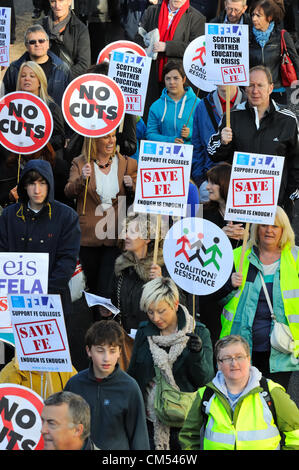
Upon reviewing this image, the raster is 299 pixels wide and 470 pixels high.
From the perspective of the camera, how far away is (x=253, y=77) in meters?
11.1

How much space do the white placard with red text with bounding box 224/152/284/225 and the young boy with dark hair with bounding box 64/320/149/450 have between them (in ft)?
6.09

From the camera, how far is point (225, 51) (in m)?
11.4

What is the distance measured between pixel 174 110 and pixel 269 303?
3.23 m

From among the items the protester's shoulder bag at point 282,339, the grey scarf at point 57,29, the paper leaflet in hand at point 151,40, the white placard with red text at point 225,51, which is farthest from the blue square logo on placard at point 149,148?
the grey scarf at point 57,29

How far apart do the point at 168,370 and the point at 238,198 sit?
5.67 feet

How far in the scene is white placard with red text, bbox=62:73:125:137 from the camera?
11.5m

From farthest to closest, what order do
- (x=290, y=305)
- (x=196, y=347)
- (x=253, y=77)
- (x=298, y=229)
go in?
(x=298, y=229) → (x=253, y=77) → (x=290, y=305) → (x=196, y=347)

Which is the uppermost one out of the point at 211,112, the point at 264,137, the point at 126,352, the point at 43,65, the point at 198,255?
the point at 43,65

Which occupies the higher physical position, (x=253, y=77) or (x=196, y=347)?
(x=253, y=77)

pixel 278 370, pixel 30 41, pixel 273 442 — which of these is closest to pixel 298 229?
pixel 30 41

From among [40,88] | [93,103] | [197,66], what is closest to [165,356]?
[93,103]

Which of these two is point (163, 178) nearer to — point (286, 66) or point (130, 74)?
point (130, 74)

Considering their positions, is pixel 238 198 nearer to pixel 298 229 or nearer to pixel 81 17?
pixel 298 229

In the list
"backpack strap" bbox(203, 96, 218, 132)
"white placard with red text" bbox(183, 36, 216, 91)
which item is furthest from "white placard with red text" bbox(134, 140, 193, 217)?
"white placard with red text" bbox(183, 36, 216, 91)
